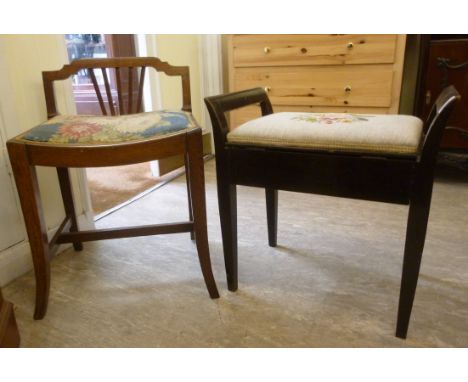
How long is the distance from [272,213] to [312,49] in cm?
103

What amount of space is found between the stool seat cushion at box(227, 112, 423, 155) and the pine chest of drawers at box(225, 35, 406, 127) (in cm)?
95

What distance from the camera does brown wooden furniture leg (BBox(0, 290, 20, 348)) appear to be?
798mm

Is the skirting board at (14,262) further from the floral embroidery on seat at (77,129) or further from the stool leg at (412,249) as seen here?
the stool leg at (412,249)

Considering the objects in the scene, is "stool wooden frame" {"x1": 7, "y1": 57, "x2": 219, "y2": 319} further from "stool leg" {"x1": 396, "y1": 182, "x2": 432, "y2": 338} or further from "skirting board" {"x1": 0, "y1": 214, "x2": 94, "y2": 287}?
"stool leg" {"x1": 396, "y1": 182, "x2": 432, "y2": 338}

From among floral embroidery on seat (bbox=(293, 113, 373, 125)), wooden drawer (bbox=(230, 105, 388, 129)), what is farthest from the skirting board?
wooden drawer (bbox=(230, 105, 388, 129))

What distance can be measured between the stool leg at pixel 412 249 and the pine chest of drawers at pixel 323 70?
1.18 m

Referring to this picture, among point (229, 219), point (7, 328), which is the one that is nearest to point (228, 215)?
point (229, 219)

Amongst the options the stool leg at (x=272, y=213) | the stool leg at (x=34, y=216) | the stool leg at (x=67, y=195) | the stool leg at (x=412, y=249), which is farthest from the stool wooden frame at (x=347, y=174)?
the stool leg at (x=67, y=195)

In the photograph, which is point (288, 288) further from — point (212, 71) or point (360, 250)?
point (212, 71)

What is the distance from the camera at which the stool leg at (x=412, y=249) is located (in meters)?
0.77

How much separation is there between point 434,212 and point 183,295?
114 cm

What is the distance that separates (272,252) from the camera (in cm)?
132
